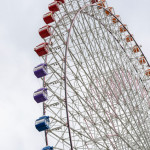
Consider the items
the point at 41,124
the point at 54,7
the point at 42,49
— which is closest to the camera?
the point at 41,124

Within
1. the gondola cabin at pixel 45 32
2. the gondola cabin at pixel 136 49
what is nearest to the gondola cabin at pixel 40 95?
the gondola cabin at pixel 45 32

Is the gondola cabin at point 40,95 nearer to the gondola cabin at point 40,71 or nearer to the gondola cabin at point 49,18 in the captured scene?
the gondola cabin at point 40,71

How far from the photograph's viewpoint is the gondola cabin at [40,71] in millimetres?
10109

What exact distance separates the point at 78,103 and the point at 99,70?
223 cm

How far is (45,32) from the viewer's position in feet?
36.2

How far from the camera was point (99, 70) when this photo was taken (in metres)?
12.9

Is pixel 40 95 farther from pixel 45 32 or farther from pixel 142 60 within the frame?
pixel 142 60

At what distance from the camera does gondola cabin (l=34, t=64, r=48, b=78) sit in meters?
10.1

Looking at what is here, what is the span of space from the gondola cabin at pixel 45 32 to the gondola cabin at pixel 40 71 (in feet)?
5.14

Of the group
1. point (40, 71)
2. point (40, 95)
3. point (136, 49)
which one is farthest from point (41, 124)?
point (136, 49)

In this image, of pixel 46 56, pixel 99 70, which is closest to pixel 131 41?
pixel 99 70

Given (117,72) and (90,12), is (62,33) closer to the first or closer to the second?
(90,12)

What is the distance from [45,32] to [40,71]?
6.30 ft

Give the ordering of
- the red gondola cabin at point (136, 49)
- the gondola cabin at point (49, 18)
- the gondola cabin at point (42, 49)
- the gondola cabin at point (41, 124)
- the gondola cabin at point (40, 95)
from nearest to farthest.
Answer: the gondola cabin at point (41, 124), the gondola cabin at point (40, 95), the gondola cabin at point (42, 49), the gondola cabin at point (49, 18), the red gondola cabin at point (136, 49)
